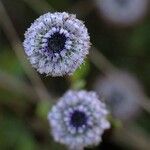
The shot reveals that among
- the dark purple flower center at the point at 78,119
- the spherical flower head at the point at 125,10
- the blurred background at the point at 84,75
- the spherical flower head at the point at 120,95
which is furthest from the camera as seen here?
the spherical flower head at the point at 125,10

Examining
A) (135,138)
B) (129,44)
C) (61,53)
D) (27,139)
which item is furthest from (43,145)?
(61,53)

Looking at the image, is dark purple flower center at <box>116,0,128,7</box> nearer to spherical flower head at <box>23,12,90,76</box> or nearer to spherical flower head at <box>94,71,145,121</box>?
spherical flower head at <box>94,71,145,121</box>

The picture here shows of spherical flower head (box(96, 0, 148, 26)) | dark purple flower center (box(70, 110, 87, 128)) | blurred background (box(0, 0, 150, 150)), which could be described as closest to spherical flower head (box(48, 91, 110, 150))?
dark purple flower center (box(70, 110, 87, 128))

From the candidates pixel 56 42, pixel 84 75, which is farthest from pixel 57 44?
pixel 84 75

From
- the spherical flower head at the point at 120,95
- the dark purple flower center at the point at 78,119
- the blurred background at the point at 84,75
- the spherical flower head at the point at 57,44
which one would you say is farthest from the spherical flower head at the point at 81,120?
the spherical flower head at the point at 120,95

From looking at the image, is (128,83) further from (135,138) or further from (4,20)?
(4,20)

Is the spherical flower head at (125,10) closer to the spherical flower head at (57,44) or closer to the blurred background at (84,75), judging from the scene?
the blurred background at (84,75)

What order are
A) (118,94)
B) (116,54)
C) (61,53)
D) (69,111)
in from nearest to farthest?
(61,53) < (69,111) < (118,94) < (116,54)
